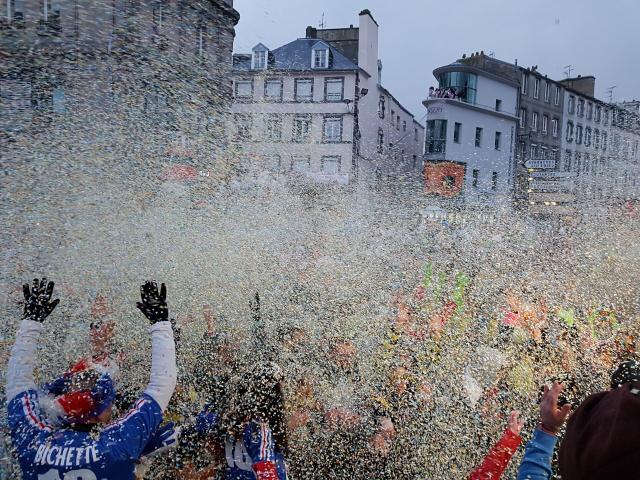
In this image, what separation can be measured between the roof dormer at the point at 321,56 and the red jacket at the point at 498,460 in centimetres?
2759

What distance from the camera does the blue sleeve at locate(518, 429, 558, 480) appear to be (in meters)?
1.75

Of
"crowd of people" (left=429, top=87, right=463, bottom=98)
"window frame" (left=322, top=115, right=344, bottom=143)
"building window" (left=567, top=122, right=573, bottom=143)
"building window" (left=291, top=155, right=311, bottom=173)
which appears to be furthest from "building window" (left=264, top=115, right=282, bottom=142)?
"building window" (left=567, top=122, right=573, bottom=143)

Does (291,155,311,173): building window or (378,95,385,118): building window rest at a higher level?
(378,95,385,118): building window

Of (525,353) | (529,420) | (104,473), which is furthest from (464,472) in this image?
(104,473)

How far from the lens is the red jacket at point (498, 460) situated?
2535 millimetres

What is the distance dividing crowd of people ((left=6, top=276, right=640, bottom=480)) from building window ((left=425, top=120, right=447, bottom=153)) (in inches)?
1090

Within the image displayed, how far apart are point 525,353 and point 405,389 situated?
1061 mm

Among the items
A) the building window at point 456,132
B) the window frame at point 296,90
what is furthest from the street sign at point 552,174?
the building window at point 456,132

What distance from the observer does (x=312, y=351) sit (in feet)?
14.4

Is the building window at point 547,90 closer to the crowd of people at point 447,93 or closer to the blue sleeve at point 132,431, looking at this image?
the crowd of people at point 447,93

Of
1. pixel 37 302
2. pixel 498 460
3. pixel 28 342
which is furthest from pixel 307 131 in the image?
pixel 498 460

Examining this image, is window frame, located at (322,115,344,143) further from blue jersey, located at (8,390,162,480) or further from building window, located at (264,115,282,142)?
blue jersey, located at (8,390,162,480)

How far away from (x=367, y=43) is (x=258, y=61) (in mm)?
5675

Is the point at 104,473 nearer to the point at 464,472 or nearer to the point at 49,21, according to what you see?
the point at 464,472
